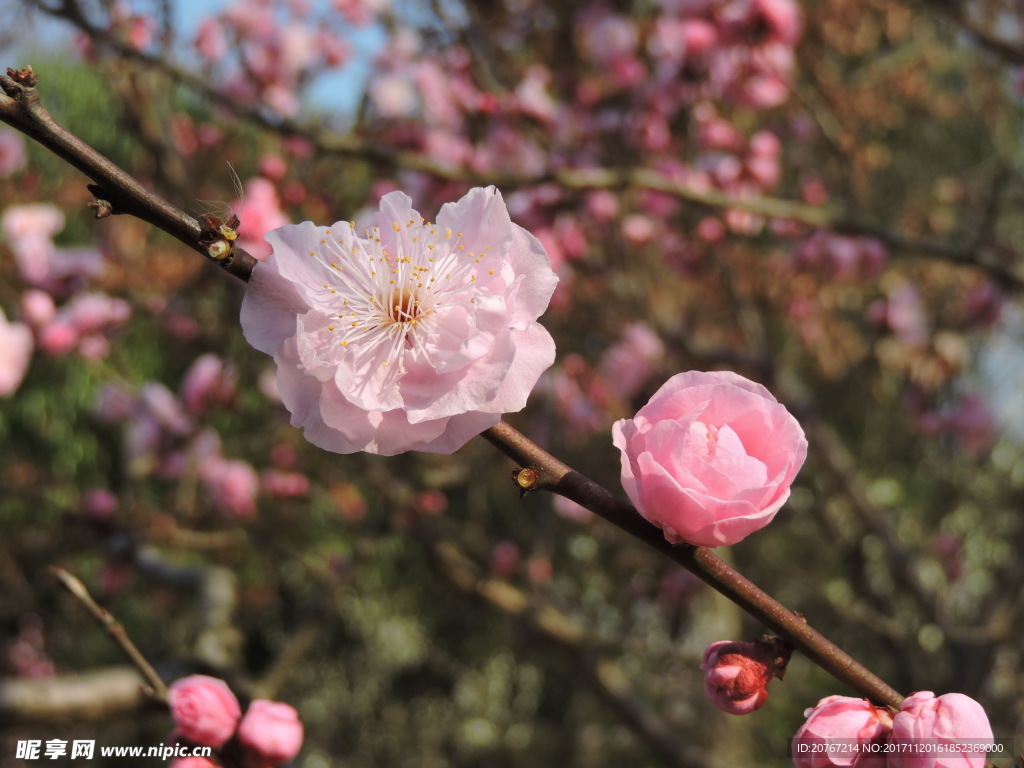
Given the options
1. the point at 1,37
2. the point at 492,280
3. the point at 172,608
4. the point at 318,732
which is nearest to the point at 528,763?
the point at 318,732

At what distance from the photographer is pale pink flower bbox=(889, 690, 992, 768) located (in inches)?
24.6

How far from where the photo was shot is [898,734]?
0.65 metres

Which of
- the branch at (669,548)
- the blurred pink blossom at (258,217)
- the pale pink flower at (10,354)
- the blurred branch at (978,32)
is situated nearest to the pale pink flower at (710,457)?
the branch at (669,548)

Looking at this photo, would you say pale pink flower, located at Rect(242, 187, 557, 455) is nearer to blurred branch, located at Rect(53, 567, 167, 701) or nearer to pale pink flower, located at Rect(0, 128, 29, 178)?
blurred branch, located at Rect(53, 567, 167, 701)

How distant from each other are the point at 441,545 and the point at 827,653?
68.7 inches

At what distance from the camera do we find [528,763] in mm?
5441

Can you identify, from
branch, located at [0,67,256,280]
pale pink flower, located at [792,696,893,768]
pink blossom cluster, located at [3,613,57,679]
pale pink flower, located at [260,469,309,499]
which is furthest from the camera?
pink blossom cluster, located at [3,613,57,679]

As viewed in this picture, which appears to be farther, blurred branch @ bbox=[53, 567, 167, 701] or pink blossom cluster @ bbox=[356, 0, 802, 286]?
pink blossom cluster @ bbox=[356, 0, 802, 286]

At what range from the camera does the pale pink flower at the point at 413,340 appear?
648 millimetres

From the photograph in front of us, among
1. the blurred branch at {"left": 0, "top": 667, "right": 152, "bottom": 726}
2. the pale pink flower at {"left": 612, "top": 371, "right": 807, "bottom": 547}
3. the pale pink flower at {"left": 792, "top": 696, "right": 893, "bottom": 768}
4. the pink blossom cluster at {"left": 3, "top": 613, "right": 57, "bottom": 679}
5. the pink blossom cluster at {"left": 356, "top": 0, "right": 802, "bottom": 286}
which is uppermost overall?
the pale pink flower at {"left": 612, "top": 371, "right": 807, "bottom": 547}

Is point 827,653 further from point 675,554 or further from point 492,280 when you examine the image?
point 492,280

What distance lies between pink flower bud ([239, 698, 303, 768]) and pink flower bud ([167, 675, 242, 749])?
21 millimetres

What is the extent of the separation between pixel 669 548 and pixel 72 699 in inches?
50.1

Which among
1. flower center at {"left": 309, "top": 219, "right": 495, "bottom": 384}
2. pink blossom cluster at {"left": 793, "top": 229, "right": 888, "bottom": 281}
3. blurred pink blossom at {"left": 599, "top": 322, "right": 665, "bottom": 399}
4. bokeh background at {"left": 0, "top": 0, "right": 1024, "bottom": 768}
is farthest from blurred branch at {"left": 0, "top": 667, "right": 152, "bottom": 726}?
pink blossom cluster at {"left": 793, "top": 229, "right": 888, "bottom": 281}
